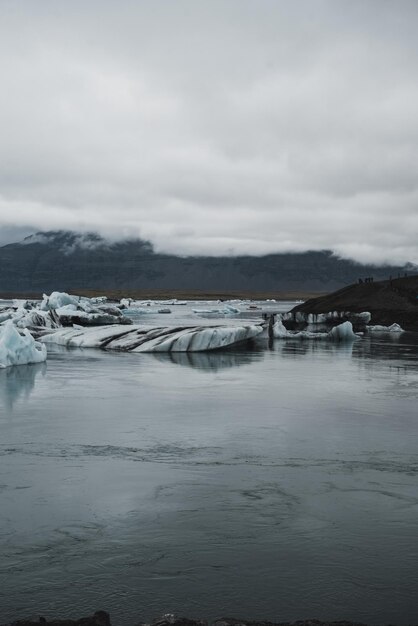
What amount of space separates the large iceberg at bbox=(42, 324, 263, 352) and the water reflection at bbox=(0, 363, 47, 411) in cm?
588

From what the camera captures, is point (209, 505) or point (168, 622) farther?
point (209, 505)

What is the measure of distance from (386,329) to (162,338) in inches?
841

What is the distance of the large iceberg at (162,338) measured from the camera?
2647 cm

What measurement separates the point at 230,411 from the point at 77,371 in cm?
819

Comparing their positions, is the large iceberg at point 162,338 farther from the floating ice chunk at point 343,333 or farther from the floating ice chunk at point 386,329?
the floating ice chunk at point 386,329

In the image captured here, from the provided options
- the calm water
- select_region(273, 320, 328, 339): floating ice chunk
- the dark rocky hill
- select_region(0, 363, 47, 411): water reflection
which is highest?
the dark rocky hill

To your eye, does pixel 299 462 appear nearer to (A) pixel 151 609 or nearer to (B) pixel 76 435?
(B) pixel 76 435

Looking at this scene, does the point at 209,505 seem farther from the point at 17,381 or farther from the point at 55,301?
the point at 55,301

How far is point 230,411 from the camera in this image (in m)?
13.5

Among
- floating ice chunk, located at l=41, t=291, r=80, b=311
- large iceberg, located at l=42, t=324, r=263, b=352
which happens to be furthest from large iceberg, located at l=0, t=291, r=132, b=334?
large iceberg, located at l=42, t=324, r=263, b=352

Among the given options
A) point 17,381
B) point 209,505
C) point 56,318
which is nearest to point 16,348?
point 17,381

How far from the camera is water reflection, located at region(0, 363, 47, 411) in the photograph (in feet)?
49.4

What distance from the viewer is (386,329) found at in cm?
4288

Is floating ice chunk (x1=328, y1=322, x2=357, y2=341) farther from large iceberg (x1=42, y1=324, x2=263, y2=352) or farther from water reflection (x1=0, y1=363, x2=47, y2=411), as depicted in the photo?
water reflection (x1=0, y1=363, x2=47, y2=411)
